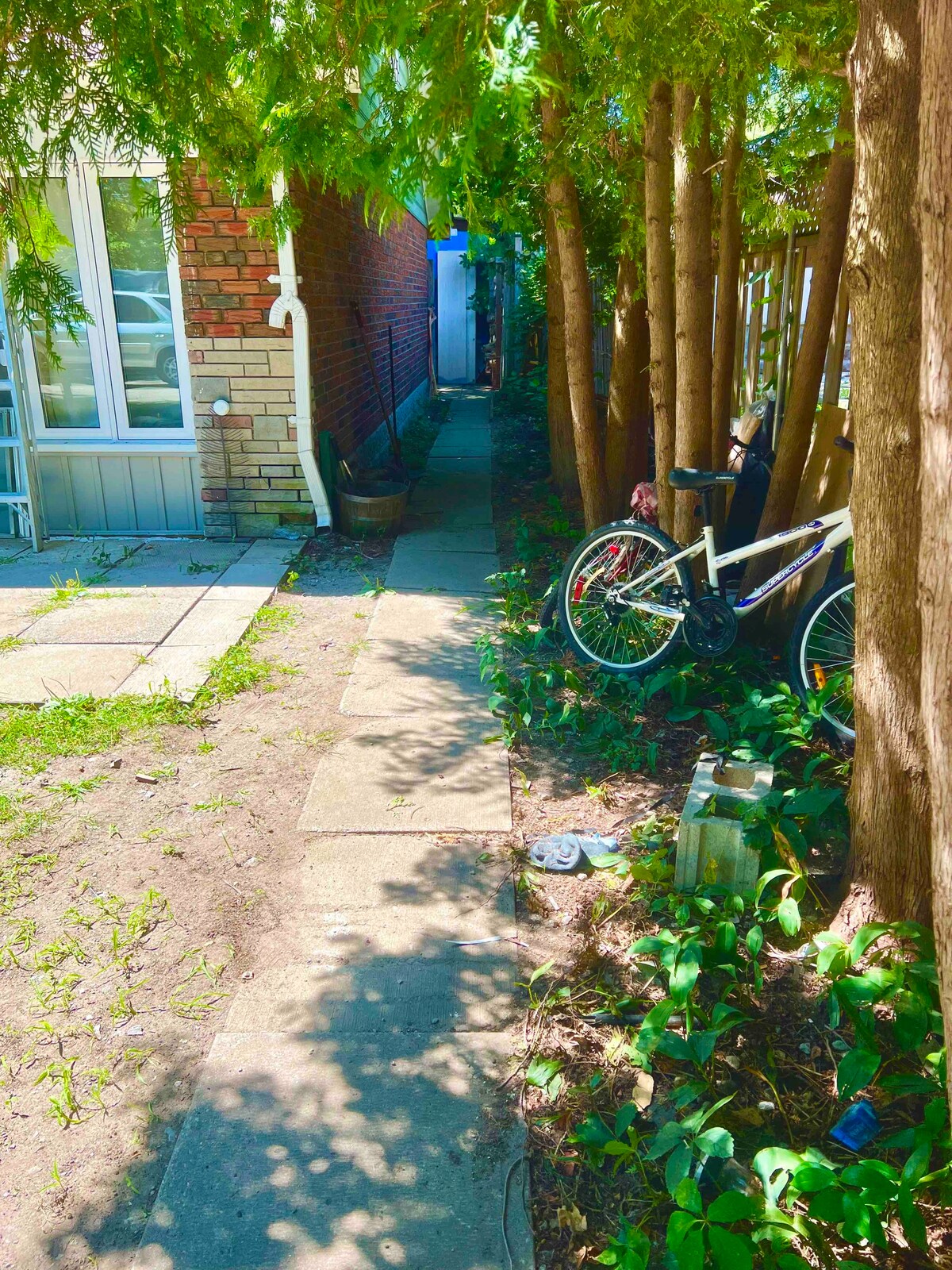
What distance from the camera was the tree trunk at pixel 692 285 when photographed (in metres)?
4.56

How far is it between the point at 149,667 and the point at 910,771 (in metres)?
3.85

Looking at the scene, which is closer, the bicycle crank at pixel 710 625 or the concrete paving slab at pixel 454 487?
the bicycle crank at pixel 710 625

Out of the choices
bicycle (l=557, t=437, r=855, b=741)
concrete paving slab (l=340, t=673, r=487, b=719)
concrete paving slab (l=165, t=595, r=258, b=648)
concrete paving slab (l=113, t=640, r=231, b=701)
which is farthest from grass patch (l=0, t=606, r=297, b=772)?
bicycle (l=557, t=437, r=855, b=741)

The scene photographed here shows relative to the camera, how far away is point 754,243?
260 inches

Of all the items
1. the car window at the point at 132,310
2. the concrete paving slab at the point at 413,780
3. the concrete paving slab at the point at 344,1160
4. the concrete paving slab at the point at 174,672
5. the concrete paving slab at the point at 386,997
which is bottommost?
the concrete paving slab at the point at 344,1160

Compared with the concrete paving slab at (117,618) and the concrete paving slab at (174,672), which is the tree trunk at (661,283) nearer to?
the concrete paving slab at (174,672)

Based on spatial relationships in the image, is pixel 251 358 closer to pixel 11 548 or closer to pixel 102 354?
pixel 102 354

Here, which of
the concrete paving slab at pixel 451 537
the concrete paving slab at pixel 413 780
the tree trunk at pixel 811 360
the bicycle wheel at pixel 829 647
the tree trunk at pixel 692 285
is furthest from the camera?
the concrete paving slab at pixel 451 537

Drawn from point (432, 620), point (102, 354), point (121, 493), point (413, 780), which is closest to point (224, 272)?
point (102, 354)

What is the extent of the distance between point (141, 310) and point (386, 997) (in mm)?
6245

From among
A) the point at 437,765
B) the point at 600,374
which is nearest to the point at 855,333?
the point at 437,765

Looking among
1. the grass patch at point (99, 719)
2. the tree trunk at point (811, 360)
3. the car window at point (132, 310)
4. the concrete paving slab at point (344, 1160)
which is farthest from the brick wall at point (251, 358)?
the concrete paving slab at point (344, 1160)

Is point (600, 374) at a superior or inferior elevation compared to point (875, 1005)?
superior

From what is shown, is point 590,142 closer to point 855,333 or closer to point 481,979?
point 855,333
